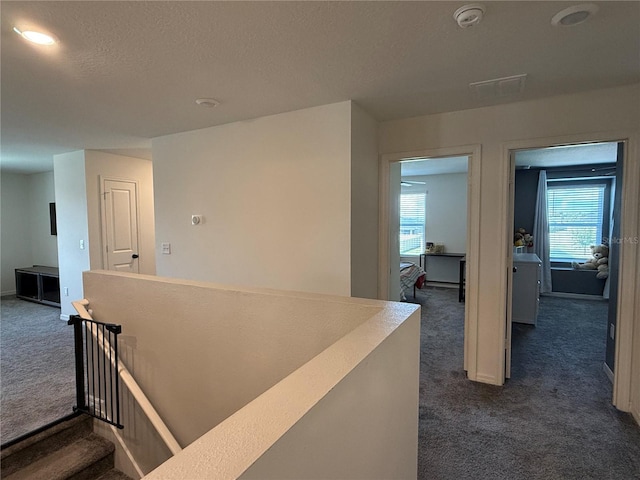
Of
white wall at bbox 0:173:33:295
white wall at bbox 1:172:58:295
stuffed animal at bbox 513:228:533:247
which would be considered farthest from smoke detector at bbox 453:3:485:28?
white wall at bbox 0:173:33:295

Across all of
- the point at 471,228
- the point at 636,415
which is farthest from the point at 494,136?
the point at 636,415

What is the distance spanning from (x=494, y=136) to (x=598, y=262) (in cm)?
494

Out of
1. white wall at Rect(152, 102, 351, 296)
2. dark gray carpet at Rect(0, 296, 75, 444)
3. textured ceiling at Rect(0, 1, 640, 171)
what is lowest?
dark gray carpet at Rect(0, 296, 75, 444)

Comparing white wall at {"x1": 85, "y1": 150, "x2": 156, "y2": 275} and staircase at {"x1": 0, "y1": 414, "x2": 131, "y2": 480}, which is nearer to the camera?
staircase at {"x1": 0, "y1": 414, "x2": 131, "y2": 480}

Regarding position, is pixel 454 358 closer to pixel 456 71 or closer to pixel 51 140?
pixel 456 71

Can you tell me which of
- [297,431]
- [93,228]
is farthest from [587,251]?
[93,228]

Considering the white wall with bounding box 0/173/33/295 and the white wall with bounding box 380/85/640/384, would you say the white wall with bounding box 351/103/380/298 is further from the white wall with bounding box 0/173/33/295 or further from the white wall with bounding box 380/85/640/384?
the white wall with bounding box 0/173/33/295

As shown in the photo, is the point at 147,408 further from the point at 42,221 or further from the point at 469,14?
the point at 42,221

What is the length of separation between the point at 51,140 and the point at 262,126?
2847mm

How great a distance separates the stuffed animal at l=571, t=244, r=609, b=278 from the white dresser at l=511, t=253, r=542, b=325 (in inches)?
93.3

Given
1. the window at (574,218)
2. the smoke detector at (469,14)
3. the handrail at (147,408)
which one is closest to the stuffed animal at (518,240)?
the window at (574,218)

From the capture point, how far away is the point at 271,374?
6.70ft

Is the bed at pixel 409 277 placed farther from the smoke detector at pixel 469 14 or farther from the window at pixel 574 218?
the smoke detector at pixel 469 14

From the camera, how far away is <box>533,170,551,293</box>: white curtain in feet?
21.2
